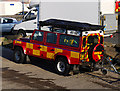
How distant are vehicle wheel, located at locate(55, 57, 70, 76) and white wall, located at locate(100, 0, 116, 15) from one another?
6.62 metres

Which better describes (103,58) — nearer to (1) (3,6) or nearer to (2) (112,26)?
(2) (112,26)

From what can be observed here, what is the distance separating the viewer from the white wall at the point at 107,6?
14.8m

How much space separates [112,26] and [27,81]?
33.1ft

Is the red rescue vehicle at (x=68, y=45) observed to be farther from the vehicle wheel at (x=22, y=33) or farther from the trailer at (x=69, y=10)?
the vehicle wheel at (x=22, y=33)

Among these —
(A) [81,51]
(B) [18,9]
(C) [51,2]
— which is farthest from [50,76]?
(B) [18,9]

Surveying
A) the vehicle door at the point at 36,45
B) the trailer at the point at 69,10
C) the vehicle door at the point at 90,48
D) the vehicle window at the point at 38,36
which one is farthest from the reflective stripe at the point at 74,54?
→ the trailer at the point at 69,10

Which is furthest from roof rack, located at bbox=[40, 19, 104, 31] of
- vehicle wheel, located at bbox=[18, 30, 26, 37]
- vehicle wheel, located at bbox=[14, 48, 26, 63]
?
vehicle wheel, located at bbox=[18, 30, 26, 37]

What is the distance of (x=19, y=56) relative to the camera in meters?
11.4

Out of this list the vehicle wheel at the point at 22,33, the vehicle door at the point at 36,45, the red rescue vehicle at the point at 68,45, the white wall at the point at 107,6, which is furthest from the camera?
the vehicle wheel at the point at 22,33

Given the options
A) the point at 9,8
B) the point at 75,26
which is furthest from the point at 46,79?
the point at 9,8

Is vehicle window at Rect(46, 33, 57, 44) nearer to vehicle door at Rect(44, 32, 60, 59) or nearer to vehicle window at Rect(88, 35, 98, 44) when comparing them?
vehicle door at Rect(44, 32, 60, 59)

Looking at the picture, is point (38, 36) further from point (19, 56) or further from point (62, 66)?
point (62, 66)

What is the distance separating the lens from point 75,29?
9242mm

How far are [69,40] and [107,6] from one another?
6.96 m
